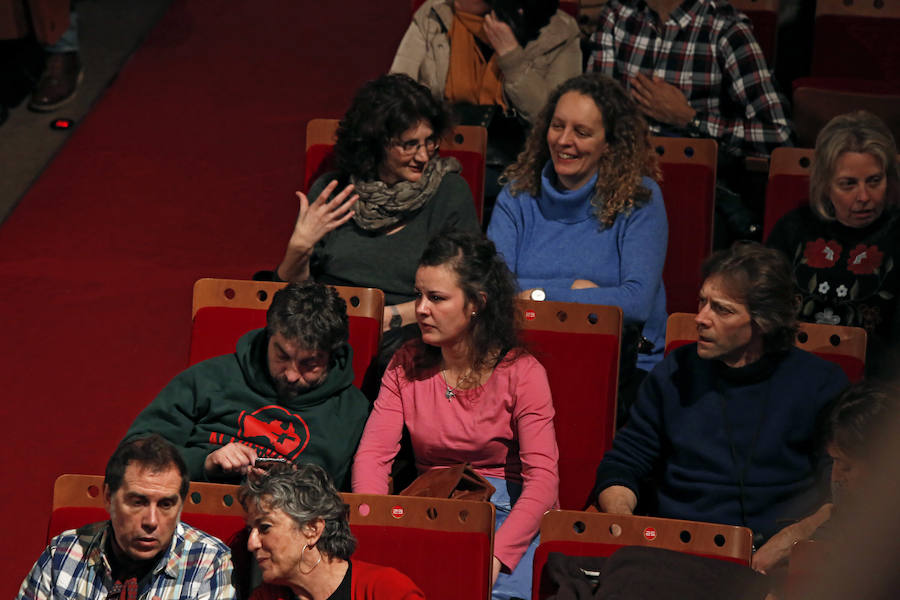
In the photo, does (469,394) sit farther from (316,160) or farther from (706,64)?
(706,64)

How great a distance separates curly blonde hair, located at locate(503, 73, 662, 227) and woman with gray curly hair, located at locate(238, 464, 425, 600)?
953mm

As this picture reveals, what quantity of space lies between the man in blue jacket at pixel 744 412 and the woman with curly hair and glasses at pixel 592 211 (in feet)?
1.26

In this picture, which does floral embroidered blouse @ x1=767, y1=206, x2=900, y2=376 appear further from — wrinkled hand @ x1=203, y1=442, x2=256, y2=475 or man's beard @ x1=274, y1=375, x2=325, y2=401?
wrinkled hand @ x1=203, y1=442, x2=256, y2=475

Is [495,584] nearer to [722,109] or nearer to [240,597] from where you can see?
[240,597]

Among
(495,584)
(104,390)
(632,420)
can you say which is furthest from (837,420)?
(104,390)

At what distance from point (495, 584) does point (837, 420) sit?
20.8 inches

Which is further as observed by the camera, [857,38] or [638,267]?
[857,38]

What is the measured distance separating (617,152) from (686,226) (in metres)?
0.28

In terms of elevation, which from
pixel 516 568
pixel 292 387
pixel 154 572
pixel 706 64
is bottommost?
pixel 516 568

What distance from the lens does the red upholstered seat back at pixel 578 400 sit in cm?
171

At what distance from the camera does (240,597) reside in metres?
1.43

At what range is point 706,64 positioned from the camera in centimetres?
247

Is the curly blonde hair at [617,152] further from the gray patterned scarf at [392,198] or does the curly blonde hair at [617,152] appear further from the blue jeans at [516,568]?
the blue jeans at [516,568]

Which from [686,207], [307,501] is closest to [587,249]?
[686,207]
